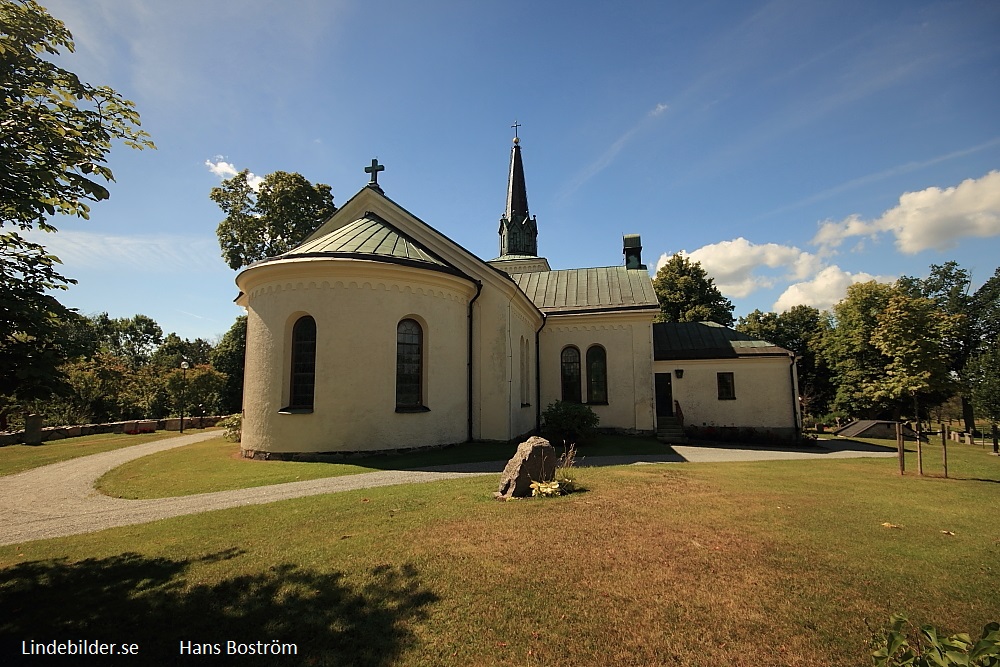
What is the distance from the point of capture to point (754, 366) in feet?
68.9

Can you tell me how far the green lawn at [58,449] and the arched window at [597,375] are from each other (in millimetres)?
18749

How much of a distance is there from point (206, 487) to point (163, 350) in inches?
2826

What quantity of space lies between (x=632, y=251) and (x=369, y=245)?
665 inches

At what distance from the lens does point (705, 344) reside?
22.3m

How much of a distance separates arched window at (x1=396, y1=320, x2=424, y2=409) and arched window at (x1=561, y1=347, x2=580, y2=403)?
28.6 ft

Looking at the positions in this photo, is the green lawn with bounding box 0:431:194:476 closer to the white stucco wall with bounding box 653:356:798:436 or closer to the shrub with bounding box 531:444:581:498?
the shrub with bounding box 531:444:581:498

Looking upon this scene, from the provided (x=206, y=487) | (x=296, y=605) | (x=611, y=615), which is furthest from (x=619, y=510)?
(x=206, y=487)

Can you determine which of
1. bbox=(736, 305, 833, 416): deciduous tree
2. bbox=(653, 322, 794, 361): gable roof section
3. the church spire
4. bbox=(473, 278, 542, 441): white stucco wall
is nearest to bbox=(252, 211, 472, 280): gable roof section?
bbox=(473, 278, 542, 441): white stucco wall

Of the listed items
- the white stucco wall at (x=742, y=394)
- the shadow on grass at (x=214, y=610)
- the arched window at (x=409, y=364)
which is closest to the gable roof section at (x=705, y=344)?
the white stucco wall at (x=742, y=394)

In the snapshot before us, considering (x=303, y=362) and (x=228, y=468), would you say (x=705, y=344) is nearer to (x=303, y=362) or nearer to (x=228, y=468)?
(x=303, y=362)

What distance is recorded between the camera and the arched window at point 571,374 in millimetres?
20906

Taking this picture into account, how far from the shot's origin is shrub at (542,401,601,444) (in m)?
16.2

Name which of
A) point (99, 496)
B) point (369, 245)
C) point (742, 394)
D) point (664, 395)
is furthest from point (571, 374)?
point (99, 496)

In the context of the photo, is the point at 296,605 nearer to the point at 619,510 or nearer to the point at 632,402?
the point at 619,510
